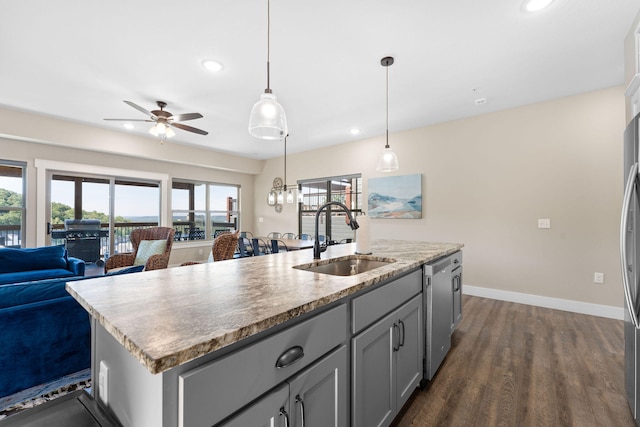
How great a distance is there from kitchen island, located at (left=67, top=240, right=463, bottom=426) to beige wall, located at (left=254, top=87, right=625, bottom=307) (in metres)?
3.35

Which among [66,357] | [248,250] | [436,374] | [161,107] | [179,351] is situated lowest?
[436,374]

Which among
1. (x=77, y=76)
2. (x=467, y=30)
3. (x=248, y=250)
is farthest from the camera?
(x=248, y=250)

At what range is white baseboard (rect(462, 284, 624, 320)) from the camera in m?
3.17

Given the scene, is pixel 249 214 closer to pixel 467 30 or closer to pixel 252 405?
pixel 467 30

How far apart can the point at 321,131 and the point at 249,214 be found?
11.7ft

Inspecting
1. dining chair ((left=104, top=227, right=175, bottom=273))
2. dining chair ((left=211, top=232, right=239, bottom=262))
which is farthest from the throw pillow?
dining chair ((left=211, top=232, right=239, bottom=262))

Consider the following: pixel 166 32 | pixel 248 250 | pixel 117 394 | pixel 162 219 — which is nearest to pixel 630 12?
pixel 166 32

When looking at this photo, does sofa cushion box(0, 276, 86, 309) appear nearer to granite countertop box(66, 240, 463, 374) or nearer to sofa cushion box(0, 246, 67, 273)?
granite countertop box(66, 240, 463, 374)

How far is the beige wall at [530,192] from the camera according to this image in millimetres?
3207

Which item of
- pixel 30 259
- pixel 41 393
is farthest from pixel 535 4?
pixel 30 259

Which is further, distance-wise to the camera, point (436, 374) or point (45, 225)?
point (45, 225)

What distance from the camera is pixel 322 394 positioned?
1.01 metres

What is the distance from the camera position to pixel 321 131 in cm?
495

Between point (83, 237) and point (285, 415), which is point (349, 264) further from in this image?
point (83, 237)
